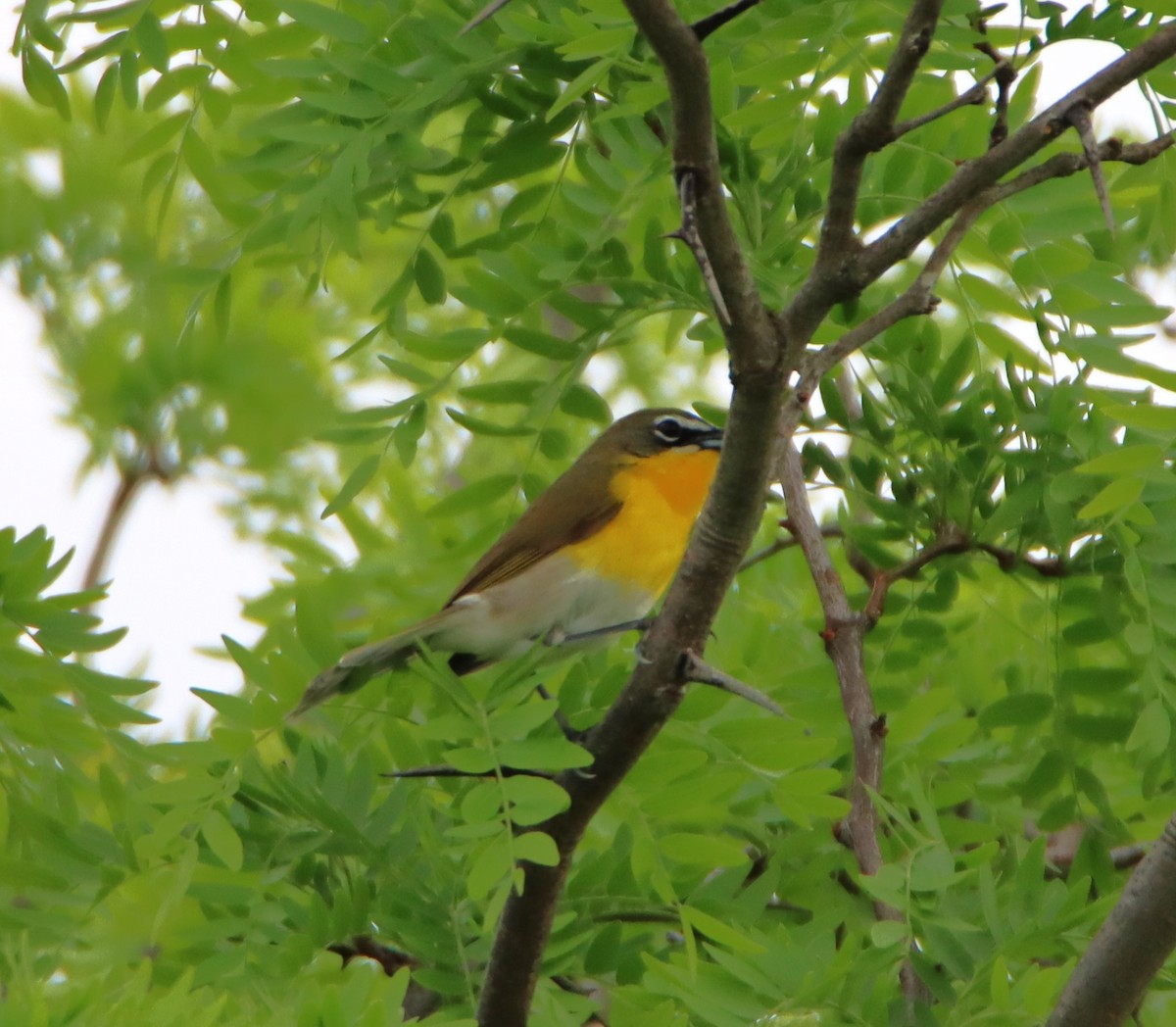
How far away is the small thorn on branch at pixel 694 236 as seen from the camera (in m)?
1.69

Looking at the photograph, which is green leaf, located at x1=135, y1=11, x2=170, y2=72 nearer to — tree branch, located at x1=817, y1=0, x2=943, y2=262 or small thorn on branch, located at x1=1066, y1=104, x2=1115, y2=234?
tree branch, located at x1=817, y1=0, x2=943, y2=262

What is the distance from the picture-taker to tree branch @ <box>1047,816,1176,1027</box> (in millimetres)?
1859

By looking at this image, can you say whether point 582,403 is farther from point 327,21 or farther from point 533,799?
point 533,799

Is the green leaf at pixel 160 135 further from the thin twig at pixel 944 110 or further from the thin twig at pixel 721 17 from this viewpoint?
the thin twig at pixel 944 110

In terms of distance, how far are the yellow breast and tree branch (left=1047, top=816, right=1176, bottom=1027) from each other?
189 centimetres

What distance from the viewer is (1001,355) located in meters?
2.81

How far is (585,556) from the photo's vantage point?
12.1ft

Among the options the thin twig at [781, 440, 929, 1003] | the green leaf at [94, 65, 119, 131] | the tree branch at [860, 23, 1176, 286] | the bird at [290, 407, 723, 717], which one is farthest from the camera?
the bird at [290, 407, 723, 717]

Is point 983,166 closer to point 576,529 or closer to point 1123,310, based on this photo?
point 1123,310

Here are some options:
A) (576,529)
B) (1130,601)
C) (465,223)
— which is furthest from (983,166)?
(465,223)

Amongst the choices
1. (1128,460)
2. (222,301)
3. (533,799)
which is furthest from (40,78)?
(1128,460)

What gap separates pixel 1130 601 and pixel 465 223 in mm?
3479

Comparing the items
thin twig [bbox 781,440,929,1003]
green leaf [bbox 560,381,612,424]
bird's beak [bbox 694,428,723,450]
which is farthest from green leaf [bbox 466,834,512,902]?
bird's beak [bbox 694,428,723,450]

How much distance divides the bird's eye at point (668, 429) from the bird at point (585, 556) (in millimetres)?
52
